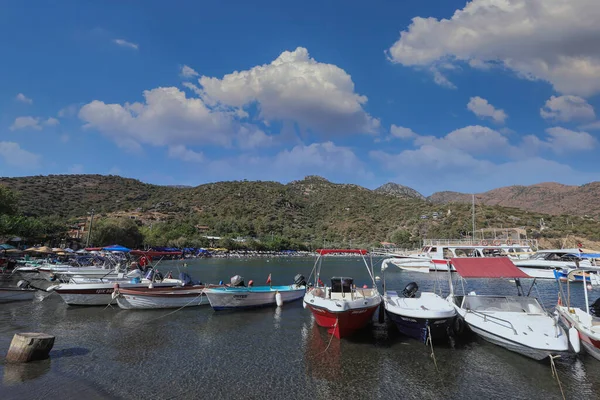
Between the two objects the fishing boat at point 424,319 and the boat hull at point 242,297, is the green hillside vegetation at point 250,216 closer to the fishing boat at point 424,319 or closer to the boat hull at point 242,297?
the boat hull at point 242,297

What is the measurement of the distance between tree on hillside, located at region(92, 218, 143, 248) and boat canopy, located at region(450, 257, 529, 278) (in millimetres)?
80088

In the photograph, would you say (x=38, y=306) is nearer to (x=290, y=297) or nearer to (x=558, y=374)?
(x=290, y=297)

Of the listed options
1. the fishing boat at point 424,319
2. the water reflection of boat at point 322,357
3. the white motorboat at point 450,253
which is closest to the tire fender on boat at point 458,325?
the fishing boat at point 424,319

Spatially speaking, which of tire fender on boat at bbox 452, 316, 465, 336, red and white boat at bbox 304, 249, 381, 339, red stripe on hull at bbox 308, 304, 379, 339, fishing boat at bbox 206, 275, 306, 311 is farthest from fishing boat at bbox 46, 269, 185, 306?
tire fender on boat at bbox 452, 316, 465, 336

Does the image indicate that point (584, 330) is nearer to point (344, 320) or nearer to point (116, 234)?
point (344, 320)

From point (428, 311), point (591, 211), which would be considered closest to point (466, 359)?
point (428, 311)

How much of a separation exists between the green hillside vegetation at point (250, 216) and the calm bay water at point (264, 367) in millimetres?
71749

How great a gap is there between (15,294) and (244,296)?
58.1ft

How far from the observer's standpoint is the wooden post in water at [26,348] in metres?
12.2

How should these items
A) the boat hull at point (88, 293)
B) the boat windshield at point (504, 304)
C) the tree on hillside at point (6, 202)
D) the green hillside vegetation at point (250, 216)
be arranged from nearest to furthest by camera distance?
the boat windshield at point (504, 304), the boat hull at point (88, 293), the tree on hillside at point (6, 202), the green hillside vegetation at point (250, 216)

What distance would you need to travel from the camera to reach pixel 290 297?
2570 cm

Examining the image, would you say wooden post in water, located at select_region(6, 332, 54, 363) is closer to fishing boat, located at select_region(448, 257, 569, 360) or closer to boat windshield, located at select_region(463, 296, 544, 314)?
fishing boat, located at select_region(448, 257, 569, 360)

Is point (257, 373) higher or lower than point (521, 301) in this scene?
lower

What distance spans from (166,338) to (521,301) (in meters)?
16.3
